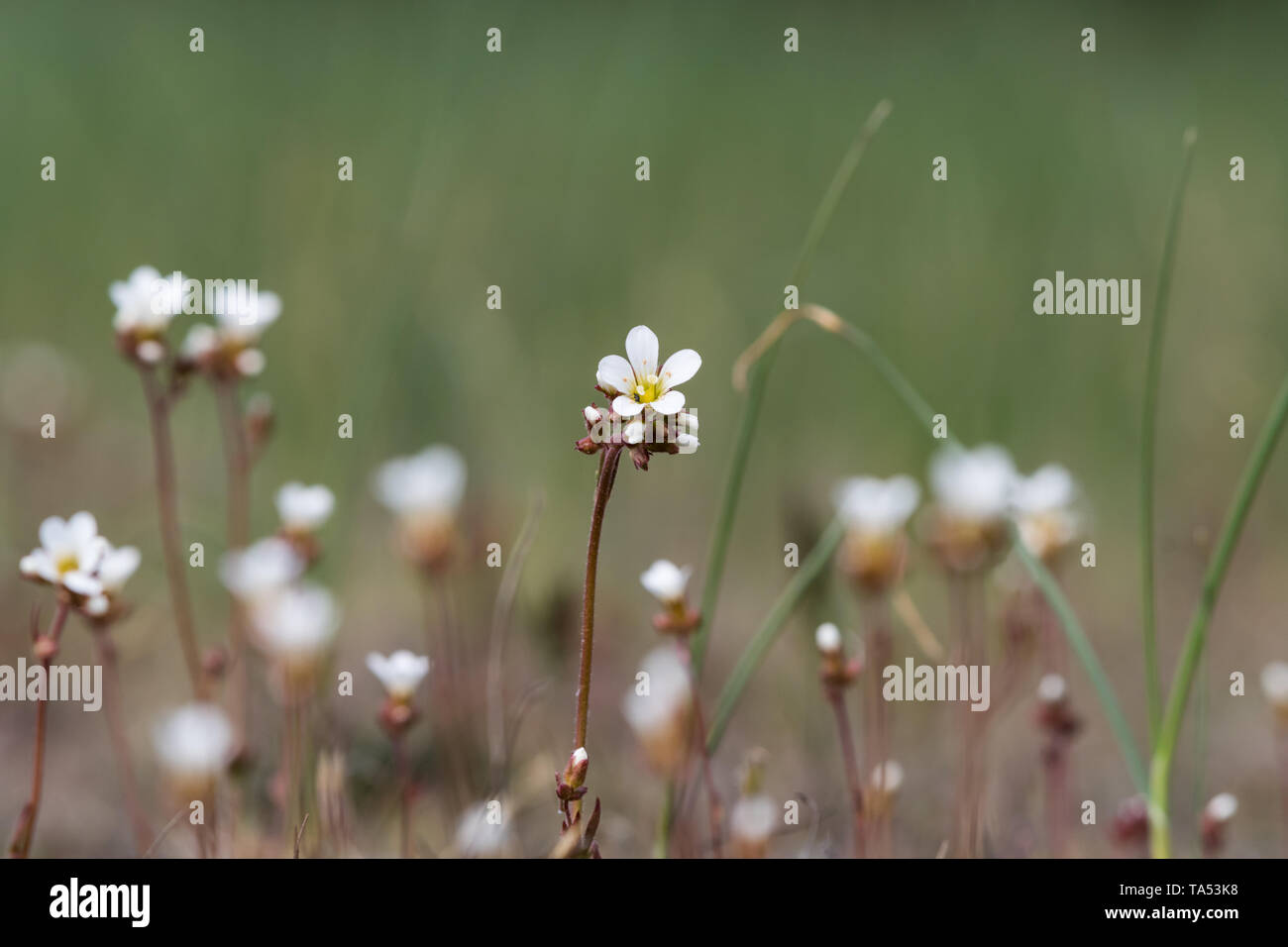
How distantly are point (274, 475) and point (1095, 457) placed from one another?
7.40 feet

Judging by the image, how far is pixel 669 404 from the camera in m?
1.13

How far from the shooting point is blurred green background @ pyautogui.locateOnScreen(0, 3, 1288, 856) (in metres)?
2.57

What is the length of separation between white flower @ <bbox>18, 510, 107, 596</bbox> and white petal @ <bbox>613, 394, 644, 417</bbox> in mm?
602

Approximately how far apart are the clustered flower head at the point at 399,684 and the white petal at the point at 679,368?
43cm

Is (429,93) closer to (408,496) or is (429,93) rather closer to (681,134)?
(681,134)

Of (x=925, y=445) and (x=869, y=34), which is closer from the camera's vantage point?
(x=925, y=445)

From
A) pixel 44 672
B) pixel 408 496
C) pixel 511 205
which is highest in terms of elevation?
pixel 511 205

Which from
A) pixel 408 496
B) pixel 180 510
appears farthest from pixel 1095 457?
pixel 180 510

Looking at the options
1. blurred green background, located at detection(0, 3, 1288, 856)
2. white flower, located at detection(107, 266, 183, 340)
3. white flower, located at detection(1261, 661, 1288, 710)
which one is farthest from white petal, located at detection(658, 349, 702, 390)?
white flower, located at detection(1261, 661, 1288, 710)

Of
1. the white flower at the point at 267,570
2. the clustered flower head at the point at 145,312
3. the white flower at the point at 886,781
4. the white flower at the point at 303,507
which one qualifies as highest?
the clustered flower head at the point at 145,312

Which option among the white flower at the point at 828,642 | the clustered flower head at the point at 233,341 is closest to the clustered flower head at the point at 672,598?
the white flower at the point at 828,642

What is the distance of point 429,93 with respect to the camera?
14.3 ft

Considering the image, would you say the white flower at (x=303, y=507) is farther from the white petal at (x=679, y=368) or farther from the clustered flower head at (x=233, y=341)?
the white petal at (x=679, y=368)

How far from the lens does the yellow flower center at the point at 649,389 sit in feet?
3.93
